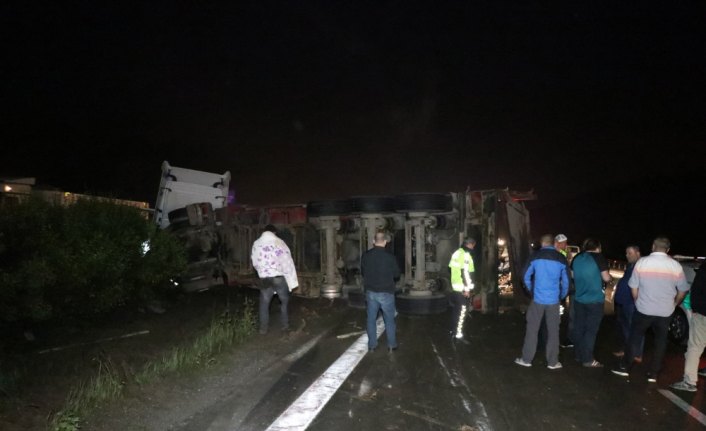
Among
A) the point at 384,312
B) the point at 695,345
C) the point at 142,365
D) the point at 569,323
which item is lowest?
the point at 142,365

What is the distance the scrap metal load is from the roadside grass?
333 centimetres

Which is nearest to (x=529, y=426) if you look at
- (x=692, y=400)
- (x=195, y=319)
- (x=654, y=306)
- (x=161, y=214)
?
(x=692, y=400)

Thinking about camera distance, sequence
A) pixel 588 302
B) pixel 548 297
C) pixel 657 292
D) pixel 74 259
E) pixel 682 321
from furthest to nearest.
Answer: pixel 682 321, pixel 74 259, pixel 588 302, pixel 548 297, pixel 657 292

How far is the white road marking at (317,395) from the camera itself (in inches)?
174

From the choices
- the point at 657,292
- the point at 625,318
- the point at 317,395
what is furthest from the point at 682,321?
the point at 317,395

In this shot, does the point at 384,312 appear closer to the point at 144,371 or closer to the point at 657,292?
the point at 144,371

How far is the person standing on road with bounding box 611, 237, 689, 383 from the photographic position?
5762 millimetres

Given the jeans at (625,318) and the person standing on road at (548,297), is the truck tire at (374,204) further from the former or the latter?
the jeans at (625,318)

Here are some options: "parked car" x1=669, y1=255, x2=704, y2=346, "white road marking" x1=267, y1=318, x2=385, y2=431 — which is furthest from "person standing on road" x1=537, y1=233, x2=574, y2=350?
"white road marking" x1=267, y1=318, x2=385, y2=431

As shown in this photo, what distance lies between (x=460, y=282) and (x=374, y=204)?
285cm

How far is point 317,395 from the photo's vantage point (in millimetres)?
5148

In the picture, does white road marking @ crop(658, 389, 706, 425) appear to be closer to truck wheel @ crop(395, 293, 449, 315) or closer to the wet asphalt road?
the wet asphalt road

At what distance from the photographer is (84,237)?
→ 797cm

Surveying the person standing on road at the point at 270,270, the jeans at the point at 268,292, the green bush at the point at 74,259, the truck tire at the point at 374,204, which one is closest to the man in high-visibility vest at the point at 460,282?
the truck tire at the point at 374,204
